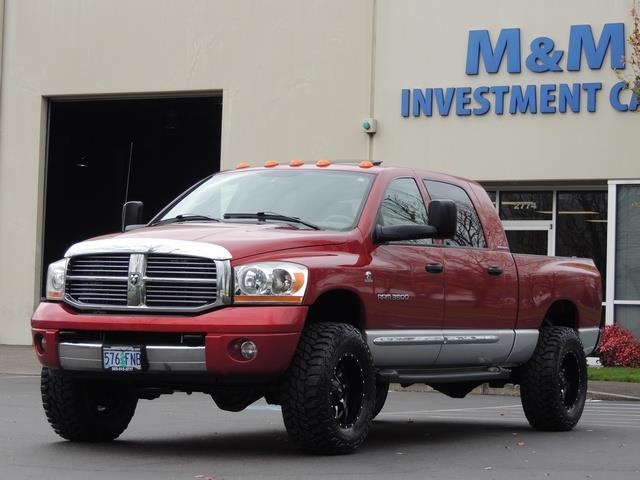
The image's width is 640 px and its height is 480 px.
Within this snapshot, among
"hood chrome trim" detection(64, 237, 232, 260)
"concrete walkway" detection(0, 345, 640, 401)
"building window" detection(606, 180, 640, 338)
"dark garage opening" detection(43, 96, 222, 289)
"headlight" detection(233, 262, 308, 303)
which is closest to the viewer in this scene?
"headlight" detection(233, 262, 308, 303)

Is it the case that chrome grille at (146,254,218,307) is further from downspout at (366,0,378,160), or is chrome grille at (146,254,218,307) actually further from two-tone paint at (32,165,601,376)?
downspout at (366,0,378,160)

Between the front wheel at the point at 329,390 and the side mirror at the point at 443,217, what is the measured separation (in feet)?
4.01

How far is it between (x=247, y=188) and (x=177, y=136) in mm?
27691

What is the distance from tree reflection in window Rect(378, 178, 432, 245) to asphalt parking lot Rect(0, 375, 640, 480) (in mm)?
1670

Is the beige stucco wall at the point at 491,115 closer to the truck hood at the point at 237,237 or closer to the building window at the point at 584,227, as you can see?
the building window at the point at 584,227

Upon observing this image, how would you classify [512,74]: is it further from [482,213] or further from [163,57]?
[482,213]

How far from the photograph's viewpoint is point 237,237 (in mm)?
9234

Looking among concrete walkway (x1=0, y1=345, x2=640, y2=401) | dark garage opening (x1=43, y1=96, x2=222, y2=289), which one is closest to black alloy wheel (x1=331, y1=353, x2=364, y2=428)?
concrete walkway (x1=0, y1=345, x2=640, y2=401)

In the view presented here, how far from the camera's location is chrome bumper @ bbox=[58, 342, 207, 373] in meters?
8.80

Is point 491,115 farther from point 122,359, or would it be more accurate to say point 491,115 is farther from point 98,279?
point 122,359

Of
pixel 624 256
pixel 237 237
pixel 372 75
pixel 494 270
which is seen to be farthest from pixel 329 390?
pixel 372 75

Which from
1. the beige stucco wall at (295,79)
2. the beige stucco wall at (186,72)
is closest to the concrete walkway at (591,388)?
the beige stucco wall at (295,79)

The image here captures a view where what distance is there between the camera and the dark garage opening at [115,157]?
32594 mm

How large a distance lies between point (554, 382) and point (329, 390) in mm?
3565
